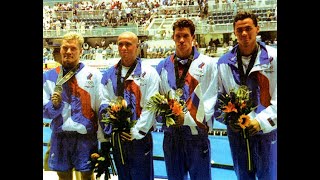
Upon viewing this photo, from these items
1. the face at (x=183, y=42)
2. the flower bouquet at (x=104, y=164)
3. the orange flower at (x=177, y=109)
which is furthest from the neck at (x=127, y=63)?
the flower bouquet at (x=104, y=164)

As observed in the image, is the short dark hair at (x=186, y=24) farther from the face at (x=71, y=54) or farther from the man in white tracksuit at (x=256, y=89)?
the face at (x=71, y=54)

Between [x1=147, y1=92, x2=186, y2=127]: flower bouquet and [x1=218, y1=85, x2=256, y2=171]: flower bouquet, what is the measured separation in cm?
35

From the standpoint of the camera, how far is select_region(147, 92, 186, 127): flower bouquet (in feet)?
12.9

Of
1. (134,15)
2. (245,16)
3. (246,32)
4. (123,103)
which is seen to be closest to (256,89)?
(246,32)

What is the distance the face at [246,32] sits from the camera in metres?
3.81

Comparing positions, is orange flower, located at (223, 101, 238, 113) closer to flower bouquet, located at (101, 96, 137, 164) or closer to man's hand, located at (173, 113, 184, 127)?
man's hand, located at (173, 113, 184, 127)

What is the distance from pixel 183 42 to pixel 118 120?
2.65 ft

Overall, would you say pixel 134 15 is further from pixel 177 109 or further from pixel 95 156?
pixel 95 156

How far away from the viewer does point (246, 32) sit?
3818 millimetres

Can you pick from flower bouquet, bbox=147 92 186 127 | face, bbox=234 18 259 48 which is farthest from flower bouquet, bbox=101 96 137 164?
face, bbox=234 18 259 48

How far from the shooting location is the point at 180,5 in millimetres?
4047

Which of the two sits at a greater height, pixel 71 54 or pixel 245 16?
pixel 245 16
